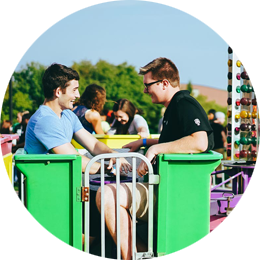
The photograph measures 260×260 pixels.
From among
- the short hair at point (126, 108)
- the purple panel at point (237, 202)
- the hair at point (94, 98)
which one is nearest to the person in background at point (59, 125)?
the purple panel at point (237, 202)

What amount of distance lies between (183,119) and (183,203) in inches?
25.0

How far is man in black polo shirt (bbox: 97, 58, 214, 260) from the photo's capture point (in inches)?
129

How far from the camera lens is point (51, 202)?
311 cm

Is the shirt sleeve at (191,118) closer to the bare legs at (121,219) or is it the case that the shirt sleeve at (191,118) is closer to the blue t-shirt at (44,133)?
the bare legs at (121,219)

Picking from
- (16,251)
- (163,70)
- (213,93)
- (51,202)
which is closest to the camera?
(51,202)

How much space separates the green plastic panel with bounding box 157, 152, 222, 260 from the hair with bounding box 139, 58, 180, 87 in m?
0.86

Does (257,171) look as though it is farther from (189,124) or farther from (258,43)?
(189,124)

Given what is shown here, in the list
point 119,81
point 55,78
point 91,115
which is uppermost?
point 119,81

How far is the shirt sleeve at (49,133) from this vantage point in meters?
3.57

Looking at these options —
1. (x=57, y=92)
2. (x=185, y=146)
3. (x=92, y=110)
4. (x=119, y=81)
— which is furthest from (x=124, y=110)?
(x=119, y=81)

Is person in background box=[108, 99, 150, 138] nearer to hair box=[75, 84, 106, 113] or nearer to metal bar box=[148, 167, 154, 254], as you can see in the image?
hair box=[75, 84, 106, 113]

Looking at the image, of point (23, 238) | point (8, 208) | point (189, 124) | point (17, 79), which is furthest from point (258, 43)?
point (17, 79)

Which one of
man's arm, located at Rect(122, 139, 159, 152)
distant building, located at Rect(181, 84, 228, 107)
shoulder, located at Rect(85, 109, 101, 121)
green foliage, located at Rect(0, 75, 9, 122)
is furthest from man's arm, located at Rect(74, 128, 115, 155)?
distant building, located at Rect(181, 84, 228, 107)

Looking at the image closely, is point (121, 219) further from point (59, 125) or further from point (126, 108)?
point (126, 108)
